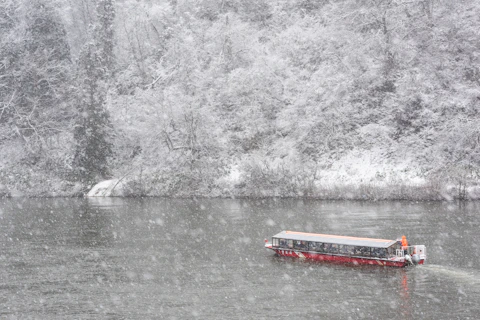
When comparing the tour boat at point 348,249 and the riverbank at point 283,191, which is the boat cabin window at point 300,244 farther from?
the riverbank at point 283,191

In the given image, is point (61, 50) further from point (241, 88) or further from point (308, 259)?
point (308, 259)

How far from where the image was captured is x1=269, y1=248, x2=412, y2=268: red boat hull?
3131 centimetres

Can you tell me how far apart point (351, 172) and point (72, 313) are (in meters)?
38.3

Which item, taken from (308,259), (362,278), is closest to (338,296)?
(362,278)

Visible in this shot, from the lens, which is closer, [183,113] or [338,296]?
[338,296]

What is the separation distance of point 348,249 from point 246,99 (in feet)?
131

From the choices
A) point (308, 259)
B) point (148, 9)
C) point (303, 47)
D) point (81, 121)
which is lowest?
point (308, 259)

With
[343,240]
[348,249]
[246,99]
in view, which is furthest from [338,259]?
[246,99]

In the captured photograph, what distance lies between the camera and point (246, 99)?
7038 cm

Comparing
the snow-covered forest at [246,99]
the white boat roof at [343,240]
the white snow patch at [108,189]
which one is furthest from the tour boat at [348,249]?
the white snow patch at [108,189]

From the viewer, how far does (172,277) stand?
29.9 metres

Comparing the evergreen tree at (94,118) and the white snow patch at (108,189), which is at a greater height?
the evergreen tree at (94,118)

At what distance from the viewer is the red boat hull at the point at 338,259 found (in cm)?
3131

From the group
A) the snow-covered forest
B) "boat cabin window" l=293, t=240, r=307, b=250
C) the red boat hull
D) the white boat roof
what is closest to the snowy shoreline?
the snow-covered forest
